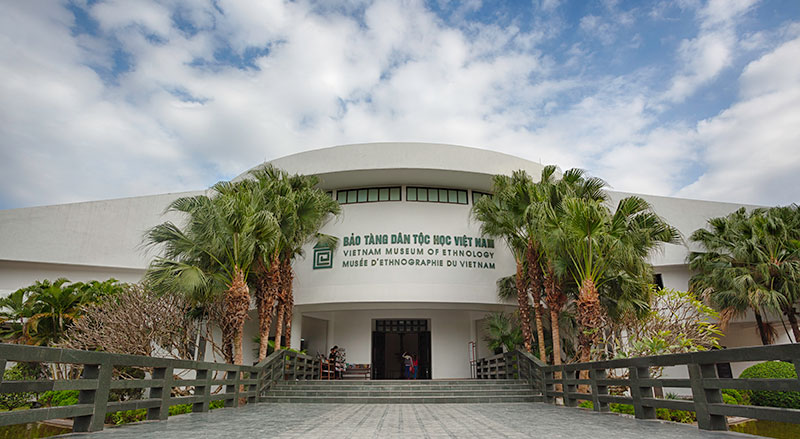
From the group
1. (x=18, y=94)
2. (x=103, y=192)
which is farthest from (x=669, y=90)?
(x=103, y=192)

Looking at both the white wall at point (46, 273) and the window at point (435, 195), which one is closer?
the window at point (435, 195)

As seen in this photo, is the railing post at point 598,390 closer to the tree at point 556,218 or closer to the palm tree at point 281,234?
the tree at point 556,218

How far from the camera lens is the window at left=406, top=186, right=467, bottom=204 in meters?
18.4

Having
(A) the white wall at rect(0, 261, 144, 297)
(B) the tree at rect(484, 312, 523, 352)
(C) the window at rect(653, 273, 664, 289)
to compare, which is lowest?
(B) the tree at rect(484, 312, 523, 352)

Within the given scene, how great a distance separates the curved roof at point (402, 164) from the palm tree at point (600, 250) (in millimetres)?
6058

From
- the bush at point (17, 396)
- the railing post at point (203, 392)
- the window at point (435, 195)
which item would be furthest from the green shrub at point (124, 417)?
the window at point (435, 195)

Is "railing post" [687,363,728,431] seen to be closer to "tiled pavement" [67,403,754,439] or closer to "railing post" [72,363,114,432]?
"tiled pavement" [67,403,754,439]

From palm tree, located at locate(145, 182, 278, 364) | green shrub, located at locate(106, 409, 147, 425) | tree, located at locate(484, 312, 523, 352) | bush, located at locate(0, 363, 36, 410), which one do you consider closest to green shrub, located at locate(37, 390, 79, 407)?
bush, located at locate(0, 363, 36, 410)

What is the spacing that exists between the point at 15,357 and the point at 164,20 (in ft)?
25.5

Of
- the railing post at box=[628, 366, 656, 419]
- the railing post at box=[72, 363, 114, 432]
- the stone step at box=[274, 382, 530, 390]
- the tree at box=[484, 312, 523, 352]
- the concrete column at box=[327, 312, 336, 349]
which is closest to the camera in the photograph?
the railing post at box=[72, 363, 114, 432]

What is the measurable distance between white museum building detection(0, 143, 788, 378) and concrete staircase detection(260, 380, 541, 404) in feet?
13.1

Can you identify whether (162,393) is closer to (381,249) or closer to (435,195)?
(381,249)

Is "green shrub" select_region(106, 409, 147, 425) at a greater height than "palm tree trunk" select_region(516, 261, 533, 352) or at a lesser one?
lesser

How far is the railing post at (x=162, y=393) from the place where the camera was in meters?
6.23
